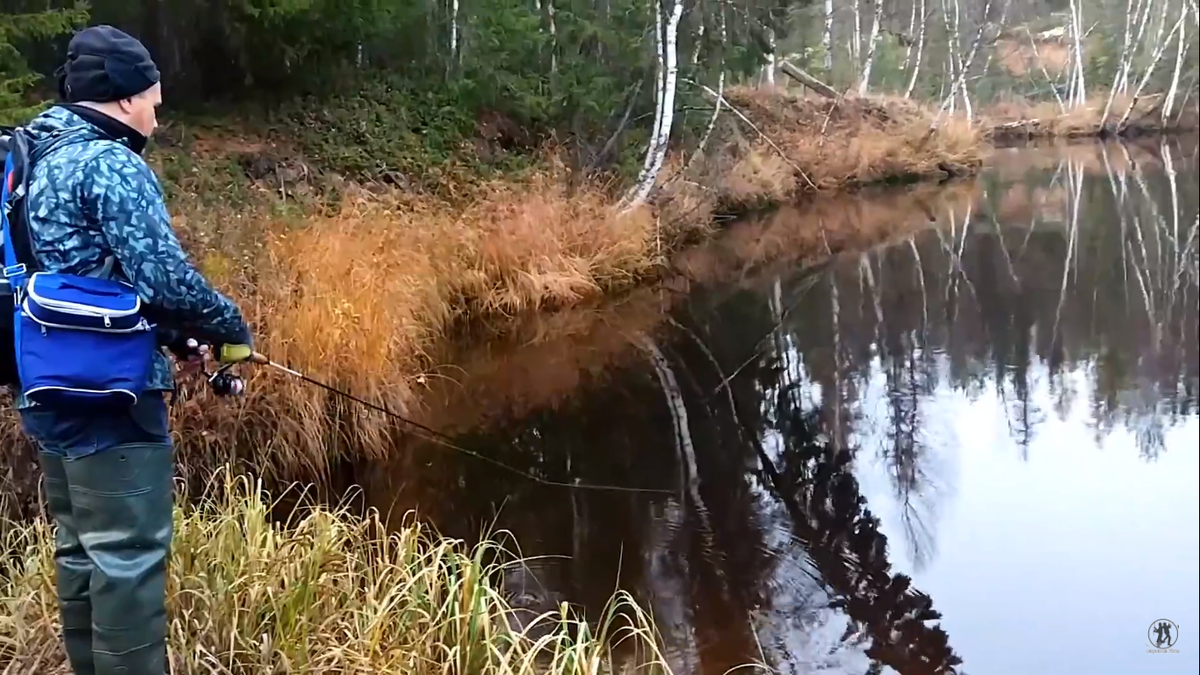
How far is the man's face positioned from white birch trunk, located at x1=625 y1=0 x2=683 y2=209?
8.12 meters

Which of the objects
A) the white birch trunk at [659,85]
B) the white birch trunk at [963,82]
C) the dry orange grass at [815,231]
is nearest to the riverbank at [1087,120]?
the white birch trunk at [963,82]

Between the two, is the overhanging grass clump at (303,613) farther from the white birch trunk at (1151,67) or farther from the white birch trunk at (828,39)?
the white birch trunk at (1151,67)

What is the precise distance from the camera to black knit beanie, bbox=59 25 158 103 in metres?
2.09

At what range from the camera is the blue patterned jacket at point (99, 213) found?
6.72 feet

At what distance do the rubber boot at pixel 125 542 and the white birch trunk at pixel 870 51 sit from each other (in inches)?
778

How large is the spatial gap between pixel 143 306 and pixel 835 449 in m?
4.29

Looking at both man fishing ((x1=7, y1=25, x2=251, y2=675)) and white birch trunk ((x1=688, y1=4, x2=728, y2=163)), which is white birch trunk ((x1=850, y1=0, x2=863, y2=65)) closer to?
white birch trunk ((x1=688, y1=4, x2=728, y2=163))

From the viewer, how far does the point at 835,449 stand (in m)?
5.73

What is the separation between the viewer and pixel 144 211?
2.08 m

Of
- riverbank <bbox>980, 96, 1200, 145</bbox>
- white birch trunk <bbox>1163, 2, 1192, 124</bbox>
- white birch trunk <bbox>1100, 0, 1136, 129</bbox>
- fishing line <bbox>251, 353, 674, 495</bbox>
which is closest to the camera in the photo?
fishing line <bbox>251, 353, 674, 495</bbox>

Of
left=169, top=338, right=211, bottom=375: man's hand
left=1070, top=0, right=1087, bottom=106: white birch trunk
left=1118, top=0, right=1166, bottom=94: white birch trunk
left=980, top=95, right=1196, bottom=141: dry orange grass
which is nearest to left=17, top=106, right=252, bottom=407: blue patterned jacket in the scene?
left=169, top=338, right=211, bottom=375: man's hand

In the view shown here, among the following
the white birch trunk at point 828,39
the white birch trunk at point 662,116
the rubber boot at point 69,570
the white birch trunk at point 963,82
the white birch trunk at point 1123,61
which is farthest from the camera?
the white birch trunk at point 963,82

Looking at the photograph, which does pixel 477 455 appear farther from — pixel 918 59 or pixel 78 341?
pixel 918 59

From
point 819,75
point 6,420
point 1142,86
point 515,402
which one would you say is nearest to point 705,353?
point 515,402
